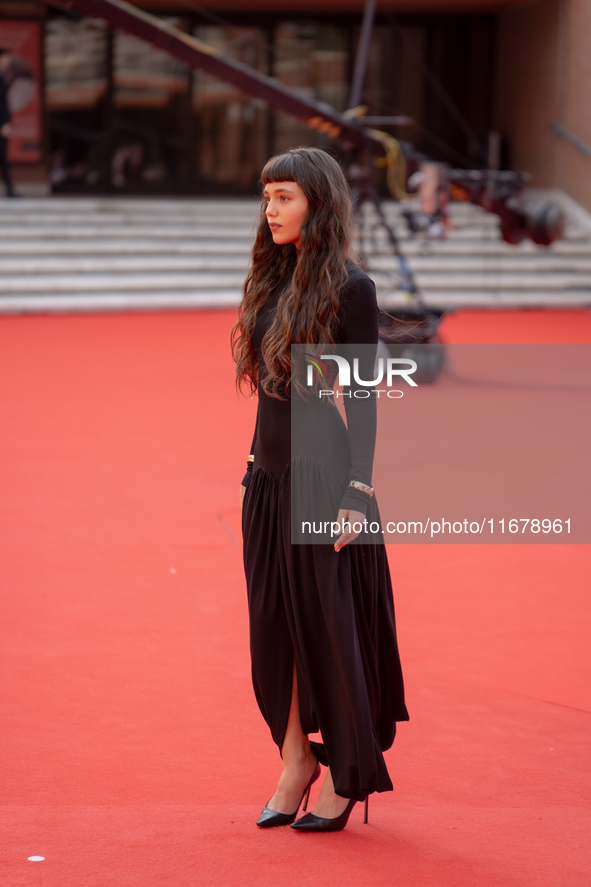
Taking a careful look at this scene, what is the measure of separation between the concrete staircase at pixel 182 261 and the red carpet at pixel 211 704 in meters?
8.22

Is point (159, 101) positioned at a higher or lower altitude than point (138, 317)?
higher

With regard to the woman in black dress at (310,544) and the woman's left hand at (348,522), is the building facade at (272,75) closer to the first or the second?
the woman in black dress at (310,544)

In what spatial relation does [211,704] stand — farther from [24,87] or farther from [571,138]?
[24,87]

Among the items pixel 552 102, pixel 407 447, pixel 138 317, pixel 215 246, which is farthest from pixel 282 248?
pixel 552 102

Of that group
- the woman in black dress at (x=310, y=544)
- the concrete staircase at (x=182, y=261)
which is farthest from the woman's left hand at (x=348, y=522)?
the concrete staircase at (x=182, y=261)

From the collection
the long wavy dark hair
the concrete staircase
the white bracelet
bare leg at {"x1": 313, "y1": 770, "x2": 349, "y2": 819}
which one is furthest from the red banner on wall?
bare leg at {"x1": 313, "y1": 770, "x2": 349, "y2": 819}

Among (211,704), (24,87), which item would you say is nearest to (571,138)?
(24,87)

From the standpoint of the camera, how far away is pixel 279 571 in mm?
2463

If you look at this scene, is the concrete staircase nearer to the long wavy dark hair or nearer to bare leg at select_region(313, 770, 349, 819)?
the long wavy dark hair

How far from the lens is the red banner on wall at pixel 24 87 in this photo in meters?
18.4

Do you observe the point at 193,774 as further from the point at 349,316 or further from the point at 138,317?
the point at 138,317

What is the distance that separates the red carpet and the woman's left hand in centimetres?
78

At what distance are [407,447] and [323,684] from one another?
179 inches

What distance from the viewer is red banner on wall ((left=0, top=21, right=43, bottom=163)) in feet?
60.3
